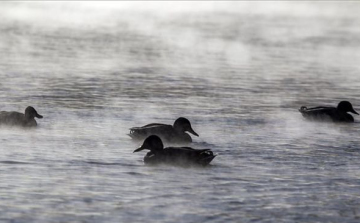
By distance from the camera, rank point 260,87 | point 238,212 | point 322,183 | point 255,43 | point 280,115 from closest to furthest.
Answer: point 238,212 → point 322,183 → point 280,115 → point 260,87 → point 255,43

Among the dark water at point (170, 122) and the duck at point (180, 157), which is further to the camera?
the duck at point (180, 157)

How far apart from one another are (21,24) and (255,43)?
15.4 metres

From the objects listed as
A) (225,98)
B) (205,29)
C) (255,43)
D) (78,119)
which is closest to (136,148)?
(78,119)

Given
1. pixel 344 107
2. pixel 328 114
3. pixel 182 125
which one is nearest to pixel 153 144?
pixel 182 125

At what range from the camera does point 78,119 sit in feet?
83.1

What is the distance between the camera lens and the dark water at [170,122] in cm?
1720

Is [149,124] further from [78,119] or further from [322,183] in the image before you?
[322,183]

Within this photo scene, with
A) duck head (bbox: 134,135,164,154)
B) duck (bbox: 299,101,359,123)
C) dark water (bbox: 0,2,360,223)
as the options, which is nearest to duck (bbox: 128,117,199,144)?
dark water (bbox: 0,2,360,223)

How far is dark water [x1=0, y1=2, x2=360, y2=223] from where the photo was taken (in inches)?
677

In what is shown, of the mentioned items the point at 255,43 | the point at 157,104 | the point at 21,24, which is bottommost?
the point at 157,104

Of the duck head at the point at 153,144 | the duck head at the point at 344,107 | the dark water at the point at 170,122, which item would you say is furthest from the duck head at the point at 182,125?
the duck head at the point at 344,107

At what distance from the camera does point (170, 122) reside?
82.8 ft

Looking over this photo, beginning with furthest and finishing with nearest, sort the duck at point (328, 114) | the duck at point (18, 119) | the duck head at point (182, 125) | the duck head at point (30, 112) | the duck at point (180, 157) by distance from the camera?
the duck at point (328, 114)
the duck head at point (30, 112)
the duck at point (18, 119)
the duck head at point (182, 125)
the duck at point (180, 157)

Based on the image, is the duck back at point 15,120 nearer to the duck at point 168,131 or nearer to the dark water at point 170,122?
the dark water at point 170,122
